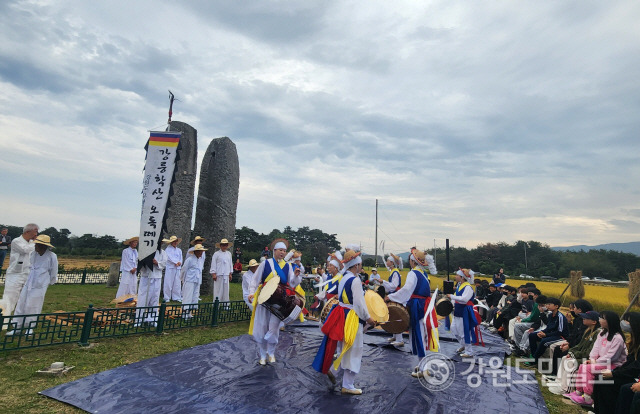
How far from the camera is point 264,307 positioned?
5.95m

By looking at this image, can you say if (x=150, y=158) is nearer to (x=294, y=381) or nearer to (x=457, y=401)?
(x=294, y=381)

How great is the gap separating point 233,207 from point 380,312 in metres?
10.3

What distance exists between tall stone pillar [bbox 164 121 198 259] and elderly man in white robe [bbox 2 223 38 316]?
601 centimetres

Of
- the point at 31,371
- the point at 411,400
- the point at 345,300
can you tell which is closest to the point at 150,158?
the point at 31,371

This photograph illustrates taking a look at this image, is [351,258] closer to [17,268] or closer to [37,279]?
[37,279]

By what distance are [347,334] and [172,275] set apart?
864cm

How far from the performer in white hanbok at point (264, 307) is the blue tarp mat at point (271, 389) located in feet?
1.02

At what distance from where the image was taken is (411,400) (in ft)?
15.1

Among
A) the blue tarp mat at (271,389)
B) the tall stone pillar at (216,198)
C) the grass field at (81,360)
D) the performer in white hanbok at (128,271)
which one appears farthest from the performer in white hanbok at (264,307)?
the tall stone pillar at (216,198)

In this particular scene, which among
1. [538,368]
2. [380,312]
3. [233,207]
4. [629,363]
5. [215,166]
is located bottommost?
[538,368]

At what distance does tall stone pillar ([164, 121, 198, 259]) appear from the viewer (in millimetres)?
13055

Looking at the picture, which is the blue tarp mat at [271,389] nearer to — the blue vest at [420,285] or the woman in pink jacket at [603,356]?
the woman in pink jacket at [603,356]

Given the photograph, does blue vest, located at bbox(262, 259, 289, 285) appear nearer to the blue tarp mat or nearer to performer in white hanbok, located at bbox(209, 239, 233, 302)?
the blue tarp mat

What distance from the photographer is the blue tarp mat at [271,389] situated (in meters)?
4.05
